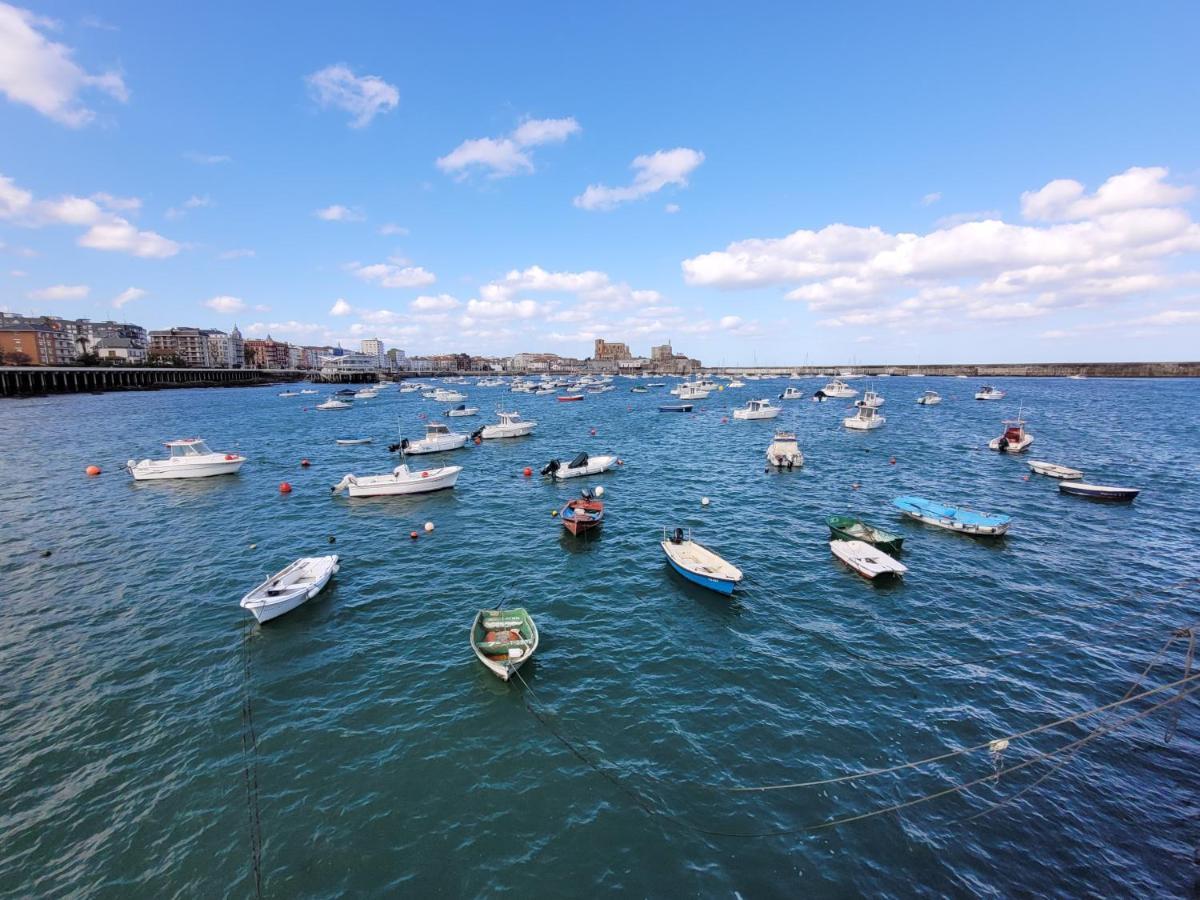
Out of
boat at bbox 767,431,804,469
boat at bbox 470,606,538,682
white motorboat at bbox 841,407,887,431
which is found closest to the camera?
boat at bbox 470,606,538,682

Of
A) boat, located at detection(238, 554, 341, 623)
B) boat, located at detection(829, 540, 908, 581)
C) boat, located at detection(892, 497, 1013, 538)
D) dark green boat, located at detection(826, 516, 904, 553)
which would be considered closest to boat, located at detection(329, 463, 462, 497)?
boat, located at detection(238, 554, 341, 623)

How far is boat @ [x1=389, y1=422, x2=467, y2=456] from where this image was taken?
5050cm

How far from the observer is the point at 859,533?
25391 mm

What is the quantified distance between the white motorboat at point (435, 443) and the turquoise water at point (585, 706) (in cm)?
1887

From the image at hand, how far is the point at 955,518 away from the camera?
2728 centimetres

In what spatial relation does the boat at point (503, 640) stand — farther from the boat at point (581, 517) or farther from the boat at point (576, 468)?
the boat at point (576, 468)

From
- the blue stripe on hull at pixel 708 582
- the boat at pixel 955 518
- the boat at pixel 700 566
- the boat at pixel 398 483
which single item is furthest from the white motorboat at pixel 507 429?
the boat at pixel 955 518

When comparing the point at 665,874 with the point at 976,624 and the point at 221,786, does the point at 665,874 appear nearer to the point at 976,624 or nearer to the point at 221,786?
the point at 221,786

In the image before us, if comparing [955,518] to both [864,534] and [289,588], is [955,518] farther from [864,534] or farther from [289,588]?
[289,588]

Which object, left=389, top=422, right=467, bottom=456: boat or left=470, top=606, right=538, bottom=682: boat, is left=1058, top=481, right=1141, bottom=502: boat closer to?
left=470, top=606, right=538, bottom=682: boat

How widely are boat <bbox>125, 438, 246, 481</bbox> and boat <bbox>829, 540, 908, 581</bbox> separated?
151 ft

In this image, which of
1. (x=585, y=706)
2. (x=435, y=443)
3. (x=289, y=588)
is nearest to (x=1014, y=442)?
(x=585, y=706)

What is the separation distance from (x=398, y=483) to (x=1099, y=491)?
4852 centimetres

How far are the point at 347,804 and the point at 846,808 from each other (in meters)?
11.5
